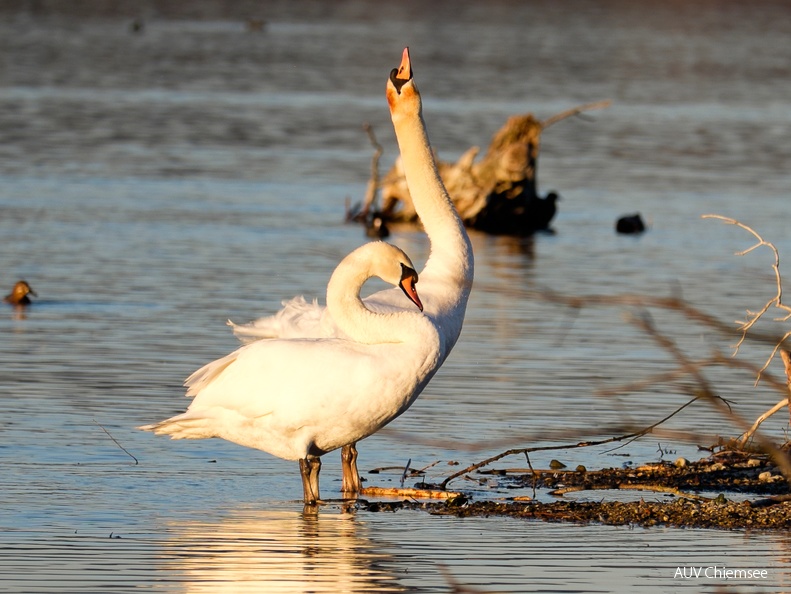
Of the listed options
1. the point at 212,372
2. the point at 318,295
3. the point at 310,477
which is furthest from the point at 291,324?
the point at 318,295

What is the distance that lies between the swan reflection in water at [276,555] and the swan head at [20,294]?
6.90m

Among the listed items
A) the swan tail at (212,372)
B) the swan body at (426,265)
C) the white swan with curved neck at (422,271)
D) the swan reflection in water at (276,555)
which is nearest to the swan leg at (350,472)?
the white swan with curved neck at (422,271)

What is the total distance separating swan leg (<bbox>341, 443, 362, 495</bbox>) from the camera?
8.98 metres

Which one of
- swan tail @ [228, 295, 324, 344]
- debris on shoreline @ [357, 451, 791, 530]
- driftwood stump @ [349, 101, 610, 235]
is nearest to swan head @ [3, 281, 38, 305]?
swan tail @ [228, 295, 324, 344]

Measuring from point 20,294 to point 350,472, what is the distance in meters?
6.76

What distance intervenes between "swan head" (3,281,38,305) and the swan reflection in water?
6.90 meters

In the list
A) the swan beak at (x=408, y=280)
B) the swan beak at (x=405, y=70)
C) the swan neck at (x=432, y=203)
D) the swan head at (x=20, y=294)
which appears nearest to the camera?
the swan beak at (x=408, y=280)

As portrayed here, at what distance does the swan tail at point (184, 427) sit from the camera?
28.9 ft

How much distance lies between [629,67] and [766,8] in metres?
52.6

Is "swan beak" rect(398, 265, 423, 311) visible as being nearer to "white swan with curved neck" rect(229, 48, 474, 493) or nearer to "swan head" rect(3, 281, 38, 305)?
"white swan with curved neck" rect(229, 48, 474, 493)

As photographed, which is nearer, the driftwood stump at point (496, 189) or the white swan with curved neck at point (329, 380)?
the white swan with curved neck at point (329, 380)

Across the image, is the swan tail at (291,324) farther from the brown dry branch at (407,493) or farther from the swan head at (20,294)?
the swan head at (20,294)

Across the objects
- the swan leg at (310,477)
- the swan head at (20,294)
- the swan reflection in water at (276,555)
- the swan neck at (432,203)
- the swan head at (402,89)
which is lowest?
the swan reflection in water at (276,555)

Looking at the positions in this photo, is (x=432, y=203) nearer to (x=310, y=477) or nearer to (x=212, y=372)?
(x=212, y=372)
